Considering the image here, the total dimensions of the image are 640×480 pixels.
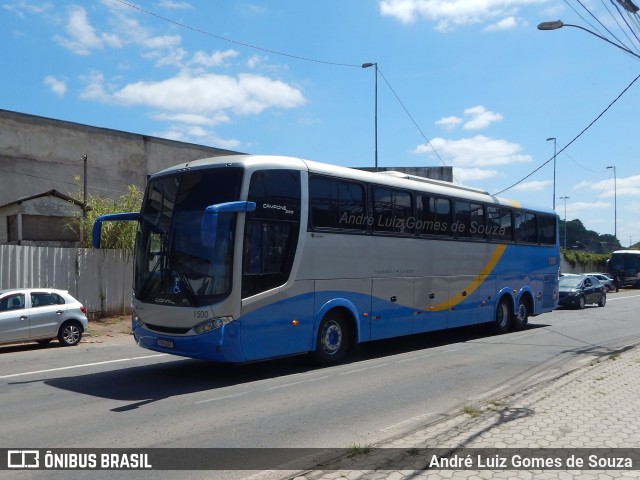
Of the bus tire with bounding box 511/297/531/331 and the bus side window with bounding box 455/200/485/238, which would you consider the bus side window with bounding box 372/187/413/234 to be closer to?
the bus side window with bounding box 455/200/485/238

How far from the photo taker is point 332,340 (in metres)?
12.1

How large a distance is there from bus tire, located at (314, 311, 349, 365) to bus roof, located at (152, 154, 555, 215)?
269 cm

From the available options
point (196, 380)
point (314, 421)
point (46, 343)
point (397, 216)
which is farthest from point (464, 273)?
point (46, 343)

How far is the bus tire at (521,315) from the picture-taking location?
61.8 feet

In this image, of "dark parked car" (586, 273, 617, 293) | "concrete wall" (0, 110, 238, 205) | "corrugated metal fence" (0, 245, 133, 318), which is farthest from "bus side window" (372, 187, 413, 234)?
"dark parked car" (586, 273, 617, 293)

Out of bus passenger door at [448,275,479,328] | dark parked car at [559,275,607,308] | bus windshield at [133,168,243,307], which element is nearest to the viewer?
bus windshield at [133,168,243,307]

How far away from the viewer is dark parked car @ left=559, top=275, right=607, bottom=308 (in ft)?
95.5

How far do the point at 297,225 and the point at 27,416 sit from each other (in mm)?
5047

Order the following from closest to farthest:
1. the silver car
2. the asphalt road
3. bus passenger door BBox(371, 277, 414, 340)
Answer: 1. the asphalt road
2. bus passenger door BBox(371, 277, 414, 340)
3. the silver car

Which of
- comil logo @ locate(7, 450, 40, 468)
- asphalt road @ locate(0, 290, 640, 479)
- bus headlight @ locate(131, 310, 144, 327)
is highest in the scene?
bus headlight @ locate(131, 310, 144, 327)

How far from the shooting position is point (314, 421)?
7914 millimetres

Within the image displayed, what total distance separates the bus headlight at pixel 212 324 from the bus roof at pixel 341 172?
240cm

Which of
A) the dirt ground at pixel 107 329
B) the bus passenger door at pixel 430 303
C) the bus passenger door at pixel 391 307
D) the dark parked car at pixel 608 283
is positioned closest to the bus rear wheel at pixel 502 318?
the bus passenger door at pixel 430 303

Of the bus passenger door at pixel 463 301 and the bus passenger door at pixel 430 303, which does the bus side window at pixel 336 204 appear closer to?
the bus passenger door at pixel 430 303
